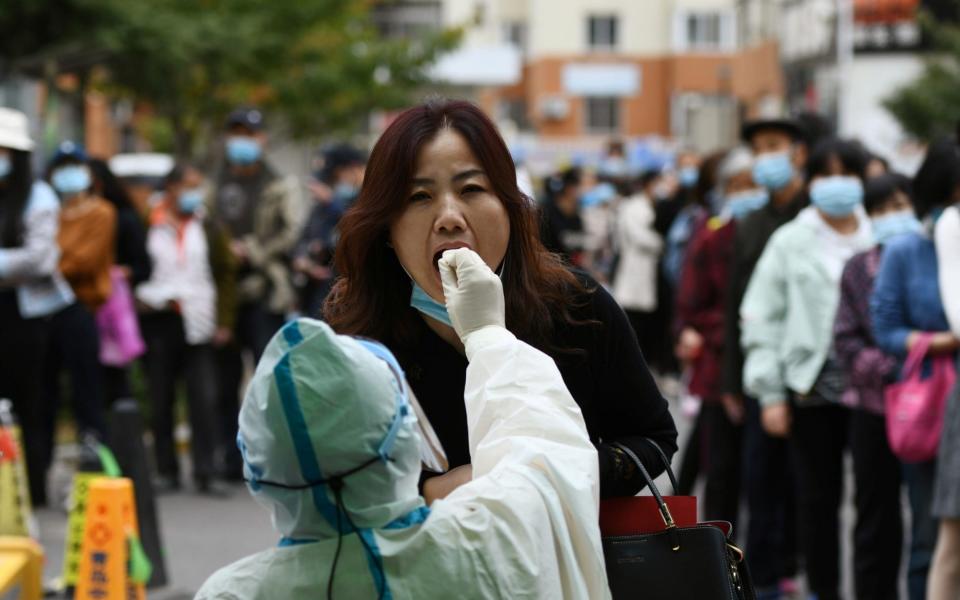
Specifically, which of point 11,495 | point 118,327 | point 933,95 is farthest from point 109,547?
point 933,95

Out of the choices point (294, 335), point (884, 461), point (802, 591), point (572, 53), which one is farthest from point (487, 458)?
point (572, 53)

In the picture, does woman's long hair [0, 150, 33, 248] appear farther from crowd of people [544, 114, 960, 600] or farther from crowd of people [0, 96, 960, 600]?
crowd of people [544, 114, 960, 600]

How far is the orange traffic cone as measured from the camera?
6938 mm

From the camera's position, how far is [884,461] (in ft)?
23.7

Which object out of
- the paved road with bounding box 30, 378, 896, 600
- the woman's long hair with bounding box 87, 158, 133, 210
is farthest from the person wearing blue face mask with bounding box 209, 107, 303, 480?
the paved road with bounding box 30, 378, 896, 600

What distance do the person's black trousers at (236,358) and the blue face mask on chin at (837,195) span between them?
498 centimetres

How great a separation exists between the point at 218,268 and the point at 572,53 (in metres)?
50.9

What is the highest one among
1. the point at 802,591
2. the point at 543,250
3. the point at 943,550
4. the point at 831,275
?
the point at 543,250

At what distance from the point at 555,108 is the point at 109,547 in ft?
179

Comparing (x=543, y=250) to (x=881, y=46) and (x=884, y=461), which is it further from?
(x=881, y=46)

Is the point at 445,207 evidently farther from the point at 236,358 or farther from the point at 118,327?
the point at 236,358

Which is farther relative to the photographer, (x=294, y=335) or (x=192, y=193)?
(x=192, y=193)

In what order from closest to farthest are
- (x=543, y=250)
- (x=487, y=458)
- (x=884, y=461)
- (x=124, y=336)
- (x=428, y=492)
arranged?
(x=487, y=458), (x=428, y=492), (x=543, y=250), (x=884, y=461), (x=124, y=336)

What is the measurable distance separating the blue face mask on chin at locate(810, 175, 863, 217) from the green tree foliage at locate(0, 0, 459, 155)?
552 inches
